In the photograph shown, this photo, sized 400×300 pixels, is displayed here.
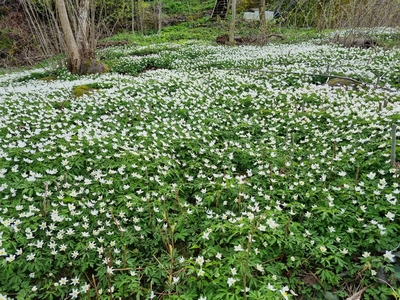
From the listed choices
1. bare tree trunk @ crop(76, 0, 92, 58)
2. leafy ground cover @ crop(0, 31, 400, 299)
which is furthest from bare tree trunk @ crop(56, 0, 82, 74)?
leafy ground cover @ crop(0, 31, 400, 299)

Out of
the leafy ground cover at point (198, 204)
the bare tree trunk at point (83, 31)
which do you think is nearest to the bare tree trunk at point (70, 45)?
the bare tree trunk at point (83, 31)

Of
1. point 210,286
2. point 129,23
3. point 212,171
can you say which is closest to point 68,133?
point 212,171

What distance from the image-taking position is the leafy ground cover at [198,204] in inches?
112

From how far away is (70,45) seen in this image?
12.7 meters

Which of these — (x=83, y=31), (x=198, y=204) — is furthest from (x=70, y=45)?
(x=198, y=204)

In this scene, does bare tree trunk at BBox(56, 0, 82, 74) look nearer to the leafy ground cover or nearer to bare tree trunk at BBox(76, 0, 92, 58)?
bare tree trunk at BBox(76, 0, 92, 58)

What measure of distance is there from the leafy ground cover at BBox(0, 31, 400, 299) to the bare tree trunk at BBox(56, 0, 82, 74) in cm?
688

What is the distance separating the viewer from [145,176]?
408cm

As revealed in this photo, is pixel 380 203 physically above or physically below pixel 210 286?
above

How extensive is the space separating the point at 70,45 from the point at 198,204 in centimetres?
1196

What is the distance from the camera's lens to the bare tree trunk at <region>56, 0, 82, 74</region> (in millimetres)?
11545

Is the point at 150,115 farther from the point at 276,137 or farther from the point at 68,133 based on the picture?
the point at 276,137

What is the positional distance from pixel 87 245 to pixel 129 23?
3385 centimetres

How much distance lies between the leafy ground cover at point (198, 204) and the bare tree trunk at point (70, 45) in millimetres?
6876
